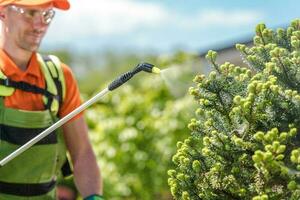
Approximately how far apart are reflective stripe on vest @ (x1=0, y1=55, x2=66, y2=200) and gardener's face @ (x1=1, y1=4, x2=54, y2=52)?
0.26 meters

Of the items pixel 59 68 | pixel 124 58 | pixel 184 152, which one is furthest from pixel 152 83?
pixel 124 58

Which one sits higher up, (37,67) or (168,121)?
(37,67)

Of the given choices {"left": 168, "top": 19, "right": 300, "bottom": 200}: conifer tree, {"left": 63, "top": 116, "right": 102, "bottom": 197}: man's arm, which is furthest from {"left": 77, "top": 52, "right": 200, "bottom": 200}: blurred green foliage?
{"left": 168, "top": 19, "right": 300, "bottom": 200}: conifer tree

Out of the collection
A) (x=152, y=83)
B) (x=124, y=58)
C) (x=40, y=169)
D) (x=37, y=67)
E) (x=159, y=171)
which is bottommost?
(x=124, y=58)

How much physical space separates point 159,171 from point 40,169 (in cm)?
673

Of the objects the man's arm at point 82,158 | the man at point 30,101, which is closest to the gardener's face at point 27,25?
the man at point 30,101

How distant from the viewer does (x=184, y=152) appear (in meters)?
3.38

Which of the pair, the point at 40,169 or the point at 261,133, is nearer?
the point at 261,133

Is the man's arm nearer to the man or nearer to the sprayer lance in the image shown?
the man

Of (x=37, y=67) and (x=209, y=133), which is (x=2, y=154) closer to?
(x=37, y=67)

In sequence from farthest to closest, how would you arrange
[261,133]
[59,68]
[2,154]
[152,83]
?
[152,83] < [59,68] < [2,154] < [261,133]

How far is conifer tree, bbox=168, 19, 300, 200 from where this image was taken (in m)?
3.09

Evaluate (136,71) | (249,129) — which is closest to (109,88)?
(136,71)

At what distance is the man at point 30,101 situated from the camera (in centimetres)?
432
